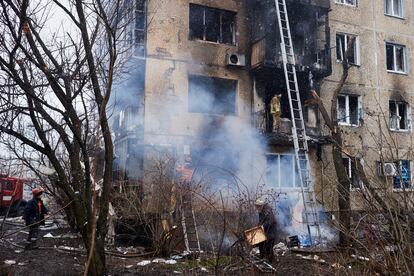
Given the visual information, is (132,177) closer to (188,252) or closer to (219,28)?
(188,252)

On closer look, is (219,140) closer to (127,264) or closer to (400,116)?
(127,264)

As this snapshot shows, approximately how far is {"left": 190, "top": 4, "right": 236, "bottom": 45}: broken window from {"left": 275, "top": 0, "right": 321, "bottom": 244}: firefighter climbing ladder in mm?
2057

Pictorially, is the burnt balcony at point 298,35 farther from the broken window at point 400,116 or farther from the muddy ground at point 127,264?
the muddy ground at point 127,264

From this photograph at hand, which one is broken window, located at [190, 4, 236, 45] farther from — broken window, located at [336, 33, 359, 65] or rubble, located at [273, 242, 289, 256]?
rubble, located at [273, 242, 289, 256]

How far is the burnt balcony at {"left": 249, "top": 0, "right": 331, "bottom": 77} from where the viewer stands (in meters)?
16.1

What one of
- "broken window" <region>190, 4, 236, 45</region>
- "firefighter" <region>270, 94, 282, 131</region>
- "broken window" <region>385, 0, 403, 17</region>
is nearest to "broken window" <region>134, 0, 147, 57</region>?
"broken window" <region>190, 4, 236, 45</region>

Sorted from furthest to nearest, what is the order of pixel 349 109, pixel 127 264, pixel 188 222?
1. pixel 349 109
2. pixel 188 222
3. pixel 127 264

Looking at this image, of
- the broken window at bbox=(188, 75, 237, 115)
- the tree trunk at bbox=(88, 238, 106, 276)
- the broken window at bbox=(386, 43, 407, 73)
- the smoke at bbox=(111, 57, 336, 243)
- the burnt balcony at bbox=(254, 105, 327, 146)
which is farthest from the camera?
the broken window at bbox=(386, 43, 407, 73)

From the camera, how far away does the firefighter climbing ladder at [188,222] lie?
10885mm

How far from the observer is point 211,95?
1638 centimetres

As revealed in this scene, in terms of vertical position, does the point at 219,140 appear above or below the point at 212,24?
below

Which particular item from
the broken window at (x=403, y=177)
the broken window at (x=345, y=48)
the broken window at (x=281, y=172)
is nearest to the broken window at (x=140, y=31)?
the broken window at (x=281, y=172)

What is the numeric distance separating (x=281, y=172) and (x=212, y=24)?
6.54m

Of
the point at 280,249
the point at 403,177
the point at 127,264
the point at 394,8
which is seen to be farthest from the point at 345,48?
the point at 403,177
